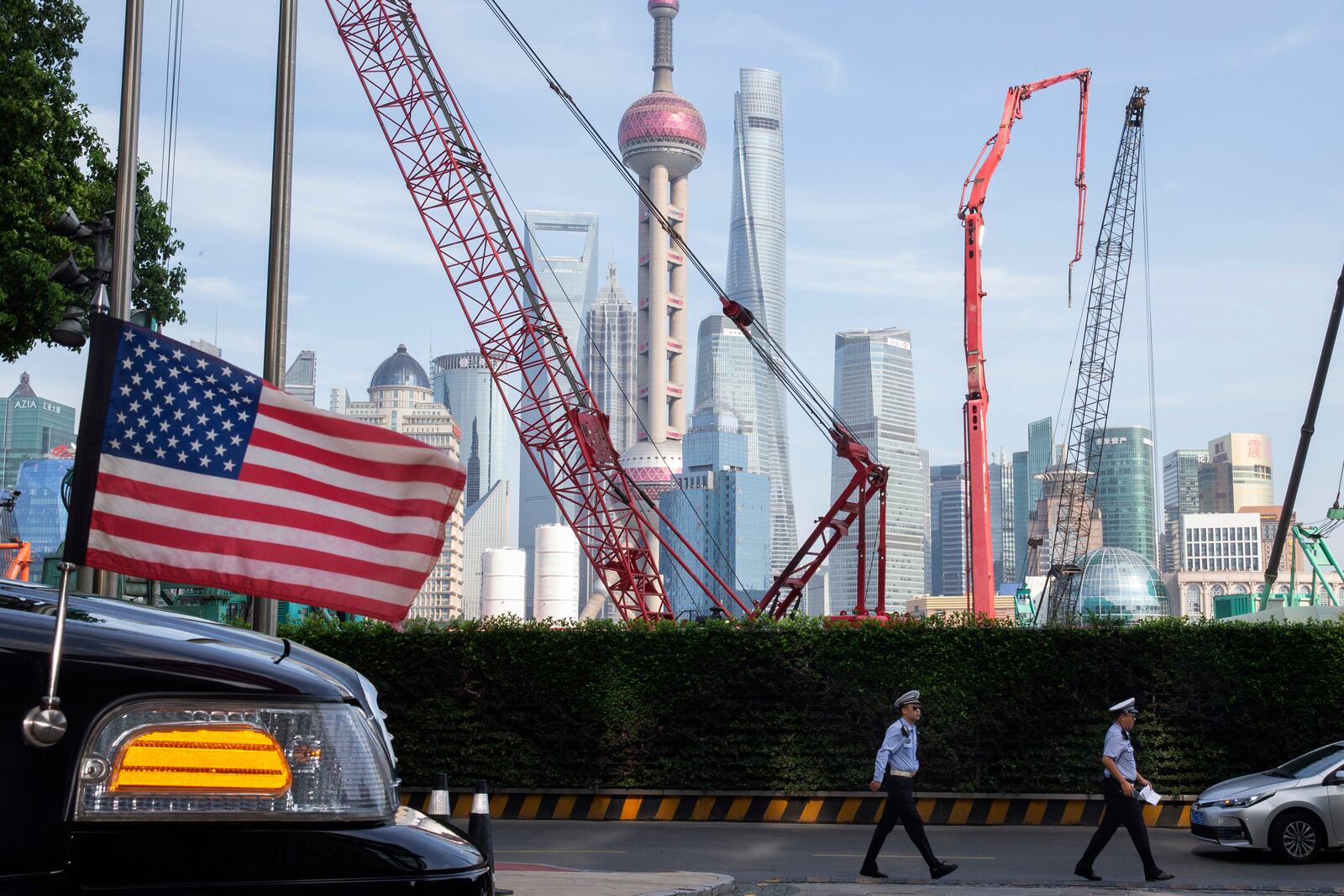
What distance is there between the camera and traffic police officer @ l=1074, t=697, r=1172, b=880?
45.9ft

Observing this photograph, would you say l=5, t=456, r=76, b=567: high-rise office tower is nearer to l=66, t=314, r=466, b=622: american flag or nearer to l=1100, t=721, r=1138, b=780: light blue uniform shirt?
l=1100, t=721, r=1138, b=780: light blue uniform shirt

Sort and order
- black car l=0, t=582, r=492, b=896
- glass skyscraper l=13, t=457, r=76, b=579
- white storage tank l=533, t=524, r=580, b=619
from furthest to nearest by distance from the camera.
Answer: glass skyscraper l=13, t=457, r=76, b=579 < white storage tank l=533, t=524, r=580, b=619 < black car l=0, t=582, r=492, b=896

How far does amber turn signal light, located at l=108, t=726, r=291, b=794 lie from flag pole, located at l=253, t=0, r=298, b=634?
326 inches

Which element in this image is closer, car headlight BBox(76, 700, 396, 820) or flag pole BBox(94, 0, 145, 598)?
car headlight BBox(76, 700, 396, 820)

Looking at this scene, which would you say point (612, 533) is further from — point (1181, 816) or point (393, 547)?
point (393, 547)

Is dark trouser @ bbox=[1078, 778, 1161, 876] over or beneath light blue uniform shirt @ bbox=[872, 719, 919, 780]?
beneath

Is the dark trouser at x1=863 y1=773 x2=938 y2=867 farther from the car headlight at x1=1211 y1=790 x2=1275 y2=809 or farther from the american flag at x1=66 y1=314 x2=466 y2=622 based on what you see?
the american flag at x1=66 y1=314 x2=466 y2=622

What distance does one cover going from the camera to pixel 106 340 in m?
3.68

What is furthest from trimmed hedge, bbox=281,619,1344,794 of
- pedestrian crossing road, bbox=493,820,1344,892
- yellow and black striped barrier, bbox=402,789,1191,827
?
pedestrian crossing road, bbox=493,820,1344,892

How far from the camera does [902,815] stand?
45.6 feet

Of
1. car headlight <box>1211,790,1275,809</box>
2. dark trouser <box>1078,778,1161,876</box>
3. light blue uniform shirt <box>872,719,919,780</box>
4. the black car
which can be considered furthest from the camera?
car headlight <box>1211,790,1275,809</box>

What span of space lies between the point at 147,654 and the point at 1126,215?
88084 mm

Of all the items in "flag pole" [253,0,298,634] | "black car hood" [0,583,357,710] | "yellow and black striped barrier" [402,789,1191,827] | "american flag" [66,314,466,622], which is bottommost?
"yellow and black striped barrier" [402,789,1191,827]

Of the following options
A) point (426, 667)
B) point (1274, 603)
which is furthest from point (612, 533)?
point (426, 667)
